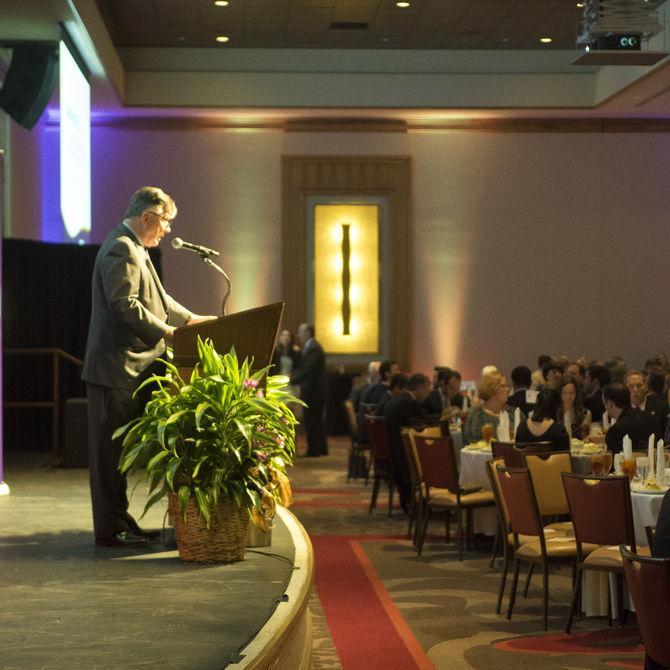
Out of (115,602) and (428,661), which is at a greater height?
(115,602)

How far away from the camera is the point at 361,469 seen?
1230 centimetres

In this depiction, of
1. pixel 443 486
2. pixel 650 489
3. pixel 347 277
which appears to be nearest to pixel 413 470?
pixel 443 486

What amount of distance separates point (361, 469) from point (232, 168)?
5.63 m

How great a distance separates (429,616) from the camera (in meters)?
6.33

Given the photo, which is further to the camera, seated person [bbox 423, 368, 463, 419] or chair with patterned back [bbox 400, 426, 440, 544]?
seated person [bbox 423, 368, 463, 419]

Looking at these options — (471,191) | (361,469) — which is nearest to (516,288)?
(471,191)

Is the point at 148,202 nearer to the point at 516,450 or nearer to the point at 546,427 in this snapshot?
the point at 516,450

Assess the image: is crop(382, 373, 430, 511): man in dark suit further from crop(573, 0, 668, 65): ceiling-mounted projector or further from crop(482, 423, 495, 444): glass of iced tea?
crop(573, 0, 668, 65): ceiling-mounted projector

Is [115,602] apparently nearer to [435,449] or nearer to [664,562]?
[664,562]

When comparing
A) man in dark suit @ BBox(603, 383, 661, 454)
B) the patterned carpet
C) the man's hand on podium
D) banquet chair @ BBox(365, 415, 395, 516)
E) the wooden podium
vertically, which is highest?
the man's hand on podium

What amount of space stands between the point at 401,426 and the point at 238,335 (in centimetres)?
461

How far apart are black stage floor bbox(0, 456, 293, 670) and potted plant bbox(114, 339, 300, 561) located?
0.53 feet

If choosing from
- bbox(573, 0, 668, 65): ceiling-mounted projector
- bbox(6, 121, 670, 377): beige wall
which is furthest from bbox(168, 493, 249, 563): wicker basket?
bbox(6, 121, 670, 377): beige wall

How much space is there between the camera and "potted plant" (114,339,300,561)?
505 centimetres
